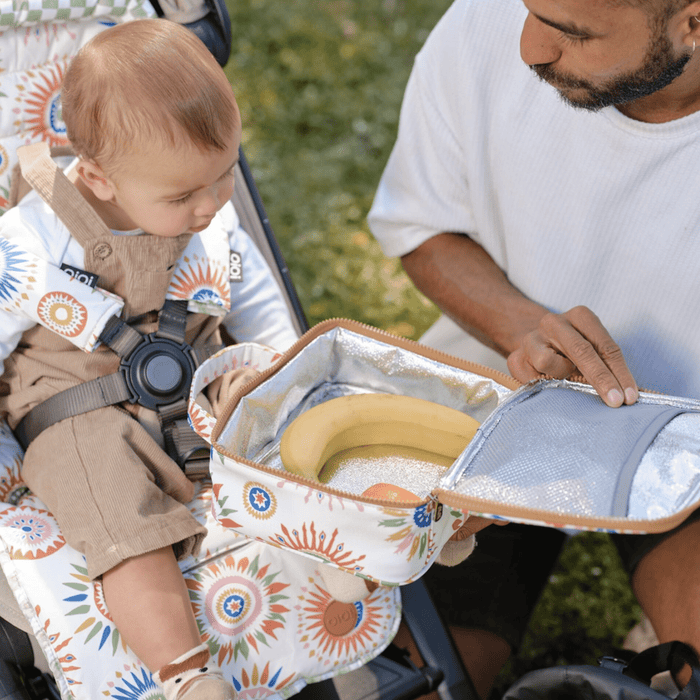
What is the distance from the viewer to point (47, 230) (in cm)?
136

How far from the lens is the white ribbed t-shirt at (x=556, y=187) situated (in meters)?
1.42

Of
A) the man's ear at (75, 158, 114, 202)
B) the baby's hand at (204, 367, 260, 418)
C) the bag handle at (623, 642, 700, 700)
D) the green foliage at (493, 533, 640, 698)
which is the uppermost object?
the man's ear at (75, 158, 114, 202)

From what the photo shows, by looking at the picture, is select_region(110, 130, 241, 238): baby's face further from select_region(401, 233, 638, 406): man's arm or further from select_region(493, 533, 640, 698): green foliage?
select_region(493, 533, 640, 698): green foliage

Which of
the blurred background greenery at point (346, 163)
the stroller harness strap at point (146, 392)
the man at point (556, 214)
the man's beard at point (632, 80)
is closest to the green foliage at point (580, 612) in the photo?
the blurred background greenery at point (346, 163)

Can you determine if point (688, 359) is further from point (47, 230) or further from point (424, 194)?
point (47, 230)

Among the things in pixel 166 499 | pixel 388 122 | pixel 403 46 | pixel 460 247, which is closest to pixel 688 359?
pixel 460 247

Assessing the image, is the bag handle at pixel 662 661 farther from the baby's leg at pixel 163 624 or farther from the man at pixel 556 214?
the baby's leg at pixel 163 624

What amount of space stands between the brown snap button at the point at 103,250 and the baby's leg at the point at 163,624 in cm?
49

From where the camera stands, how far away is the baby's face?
49.8 inches

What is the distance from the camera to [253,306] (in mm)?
1632

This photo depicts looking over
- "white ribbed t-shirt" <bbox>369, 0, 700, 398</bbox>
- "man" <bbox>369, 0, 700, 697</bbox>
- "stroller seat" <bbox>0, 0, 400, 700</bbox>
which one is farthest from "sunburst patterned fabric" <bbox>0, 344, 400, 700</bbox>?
"white ribbed t-shirt" <bbox>369, 0, 700, 398</bbox>

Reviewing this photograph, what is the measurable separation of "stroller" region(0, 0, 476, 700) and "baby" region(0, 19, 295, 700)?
41mm

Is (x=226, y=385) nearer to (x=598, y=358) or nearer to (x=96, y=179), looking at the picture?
(x=96, y=179)

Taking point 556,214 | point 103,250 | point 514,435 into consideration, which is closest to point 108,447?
point 103,250
